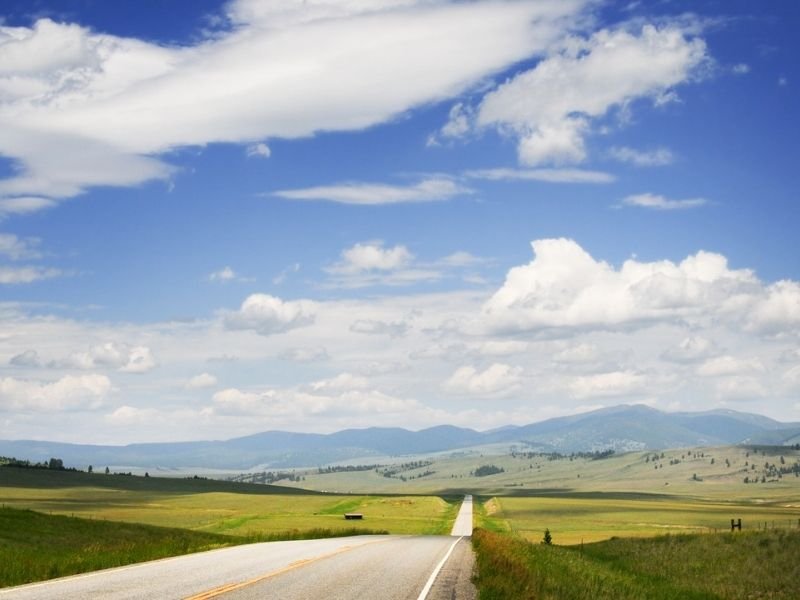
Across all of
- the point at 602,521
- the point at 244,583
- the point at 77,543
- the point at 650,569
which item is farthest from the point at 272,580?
the point at 602,521

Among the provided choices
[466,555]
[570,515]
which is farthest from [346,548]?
[570,515]

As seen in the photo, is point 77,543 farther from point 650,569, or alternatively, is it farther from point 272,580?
point 272,580

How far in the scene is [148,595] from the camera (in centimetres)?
1959

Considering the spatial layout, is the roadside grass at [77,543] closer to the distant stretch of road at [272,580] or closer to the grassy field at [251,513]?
the distant stretch of road at [272,580]

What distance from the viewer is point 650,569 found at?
50.2 meters

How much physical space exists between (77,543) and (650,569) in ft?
113

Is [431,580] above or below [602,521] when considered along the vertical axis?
above

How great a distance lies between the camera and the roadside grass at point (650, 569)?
1016 inches

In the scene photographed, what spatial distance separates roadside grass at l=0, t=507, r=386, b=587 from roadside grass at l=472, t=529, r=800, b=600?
40.3ft

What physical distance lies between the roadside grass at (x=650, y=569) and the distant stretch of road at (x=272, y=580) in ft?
5.03

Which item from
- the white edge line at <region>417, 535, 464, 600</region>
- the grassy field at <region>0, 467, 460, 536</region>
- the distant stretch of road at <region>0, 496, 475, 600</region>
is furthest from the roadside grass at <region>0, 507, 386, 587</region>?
the grassy field at <region>0, 467, 460, 536</region>

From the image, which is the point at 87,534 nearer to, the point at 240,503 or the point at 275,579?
the point at 275,579

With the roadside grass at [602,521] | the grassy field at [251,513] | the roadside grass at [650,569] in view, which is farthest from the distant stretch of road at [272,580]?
the roadside grass at [602,521]

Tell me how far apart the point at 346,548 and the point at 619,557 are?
23665mm
